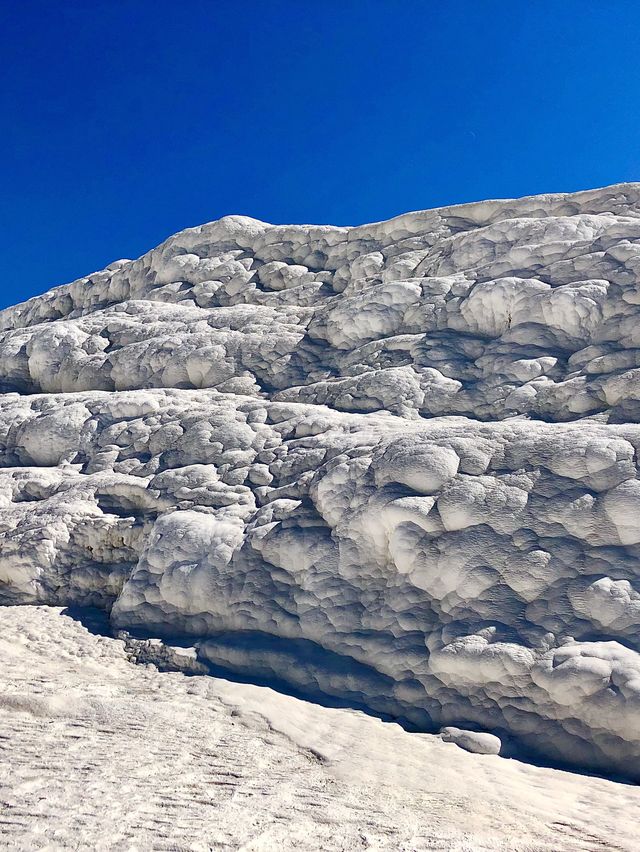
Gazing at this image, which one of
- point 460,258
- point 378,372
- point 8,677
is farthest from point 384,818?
point 460,258

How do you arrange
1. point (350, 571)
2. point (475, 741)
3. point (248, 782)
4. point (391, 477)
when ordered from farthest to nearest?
point (391, 477), point (350, 571), point (475, 741), point (248, 782)

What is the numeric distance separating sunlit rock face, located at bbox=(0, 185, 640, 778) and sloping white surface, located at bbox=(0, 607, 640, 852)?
514 mm

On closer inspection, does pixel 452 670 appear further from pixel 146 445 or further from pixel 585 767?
pixel 146 445

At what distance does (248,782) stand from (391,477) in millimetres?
2945

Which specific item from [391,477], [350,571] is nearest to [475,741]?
[350,571]

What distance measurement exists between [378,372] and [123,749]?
20.1 ft

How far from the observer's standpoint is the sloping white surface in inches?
106

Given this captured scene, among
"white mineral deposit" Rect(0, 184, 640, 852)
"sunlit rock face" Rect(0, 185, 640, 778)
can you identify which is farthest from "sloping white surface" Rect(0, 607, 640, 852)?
"sunlit rock face" Rect(0, 185, 640, 778)

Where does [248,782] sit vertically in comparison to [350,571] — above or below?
below

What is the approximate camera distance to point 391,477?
5719mm

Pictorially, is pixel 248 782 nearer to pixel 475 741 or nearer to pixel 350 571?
pixel 475 741

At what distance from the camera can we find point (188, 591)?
19.3 ft

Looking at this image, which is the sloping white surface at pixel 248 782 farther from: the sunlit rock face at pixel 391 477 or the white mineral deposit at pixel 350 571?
the sunlit rock face at pixel 391 477

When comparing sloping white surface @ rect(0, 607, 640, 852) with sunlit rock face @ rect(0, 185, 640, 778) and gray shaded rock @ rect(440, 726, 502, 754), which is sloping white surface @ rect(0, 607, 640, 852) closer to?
gray shaded rock @ rect(440, 726, 502, 754)
